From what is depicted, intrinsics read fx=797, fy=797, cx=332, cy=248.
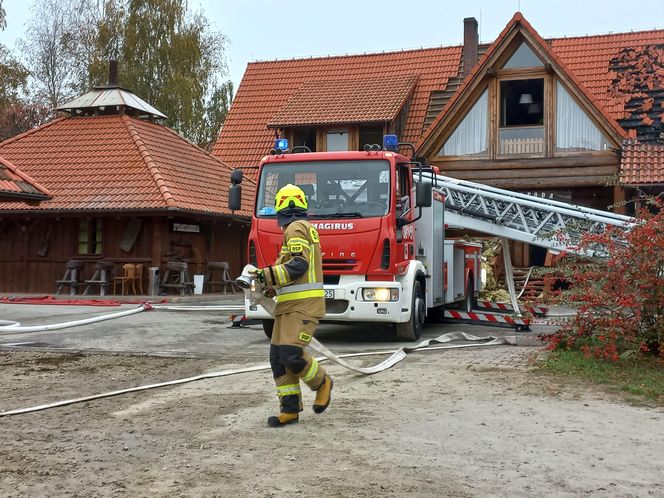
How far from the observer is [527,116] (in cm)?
2339

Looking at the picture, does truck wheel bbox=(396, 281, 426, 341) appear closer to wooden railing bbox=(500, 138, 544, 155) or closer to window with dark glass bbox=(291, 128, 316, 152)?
wooden railing bbox=(500, 138, 544, 155)

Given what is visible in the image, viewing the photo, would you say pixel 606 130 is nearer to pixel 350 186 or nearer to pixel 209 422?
pixel 350 186

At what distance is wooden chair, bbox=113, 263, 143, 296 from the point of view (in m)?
21.2

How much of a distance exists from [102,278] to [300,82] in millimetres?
11964

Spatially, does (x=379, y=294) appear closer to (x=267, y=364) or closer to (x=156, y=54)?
(x=267, y=364)

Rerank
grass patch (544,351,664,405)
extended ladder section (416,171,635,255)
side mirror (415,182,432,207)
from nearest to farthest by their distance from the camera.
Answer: grass patch (544,351,664,405) → side mirror (415,182,432,207) → extended ladder section (416,171,635,255)

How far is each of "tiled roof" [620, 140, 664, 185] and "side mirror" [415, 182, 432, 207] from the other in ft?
35.2

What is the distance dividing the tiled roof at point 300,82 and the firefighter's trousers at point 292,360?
20653 millimetres

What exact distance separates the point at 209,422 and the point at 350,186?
5.40 meters

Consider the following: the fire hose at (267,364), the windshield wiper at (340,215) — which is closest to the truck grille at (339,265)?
the windshield wiper at (340,215)

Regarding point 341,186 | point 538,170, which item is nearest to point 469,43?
point 538,170

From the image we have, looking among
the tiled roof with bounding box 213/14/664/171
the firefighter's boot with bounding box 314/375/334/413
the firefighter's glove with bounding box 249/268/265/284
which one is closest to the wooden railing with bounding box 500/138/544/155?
the tiled roof with bounding box 213/14/664/171

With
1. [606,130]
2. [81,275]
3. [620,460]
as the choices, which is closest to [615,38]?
[606,130]

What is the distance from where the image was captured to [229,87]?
38.8m
